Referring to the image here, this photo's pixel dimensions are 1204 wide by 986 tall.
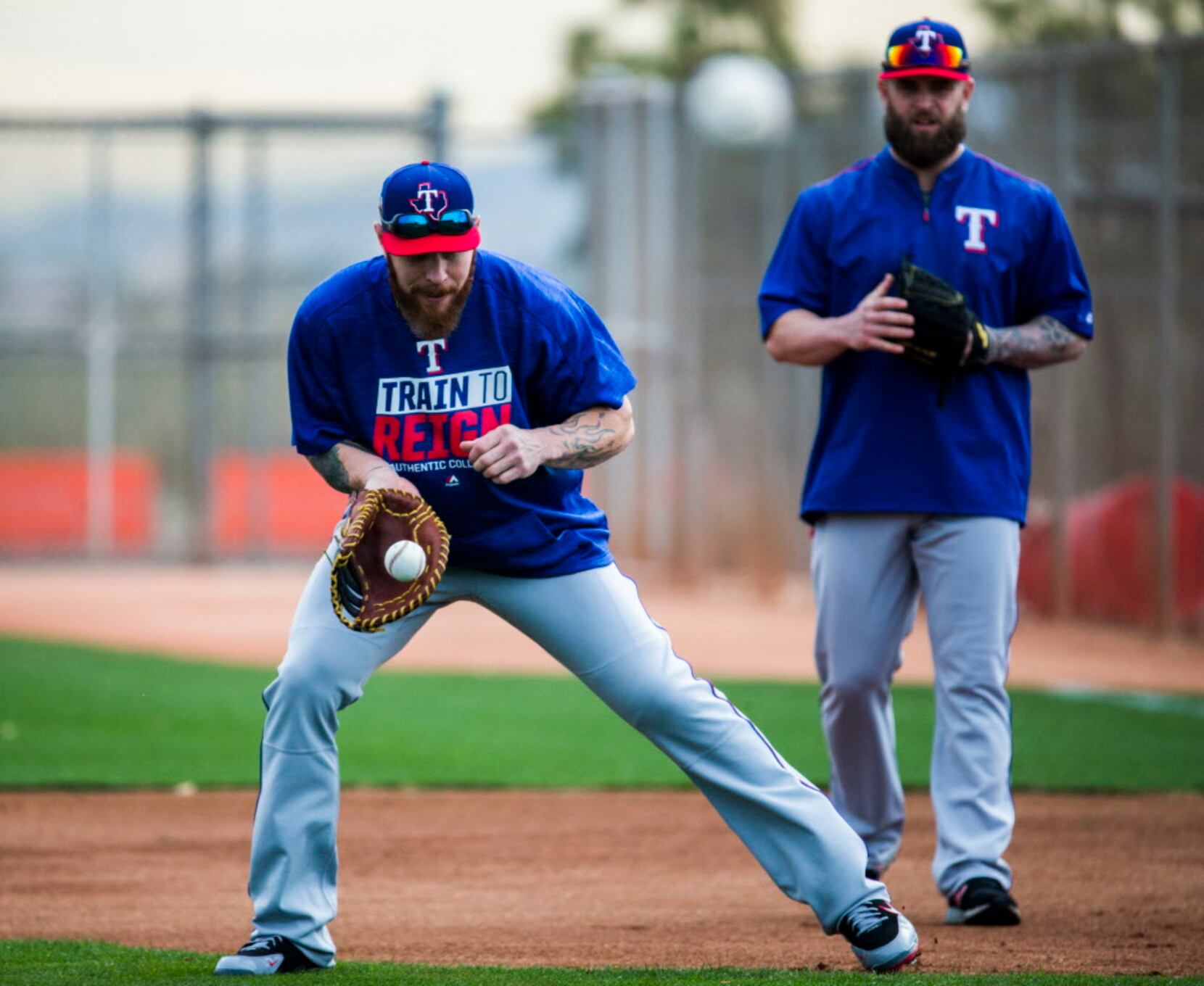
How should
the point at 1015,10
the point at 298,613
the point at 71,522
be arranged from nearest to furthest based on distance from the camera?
the point at 298,613
the point at 71,522
the point at 1015,10

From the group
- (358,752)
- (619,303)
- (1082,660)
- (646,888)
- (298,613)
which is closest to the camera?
(298,613)

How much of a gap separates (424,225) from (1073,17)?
26155 mm

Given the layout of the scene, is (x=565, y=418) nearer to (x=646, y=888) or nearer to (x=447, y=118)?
(x=646, y=888)

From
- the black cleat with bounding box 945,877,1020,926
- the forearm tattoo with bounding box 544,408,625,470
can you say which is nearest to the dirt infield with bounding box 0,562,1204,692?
the black cleat with bounding box 945,877,1020,926

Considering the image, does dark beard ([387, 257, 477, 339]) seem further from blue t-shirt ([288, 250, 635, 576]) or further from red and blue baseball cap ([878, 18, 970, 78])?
red and blue baseball cap ([878, 18, 970, 78])

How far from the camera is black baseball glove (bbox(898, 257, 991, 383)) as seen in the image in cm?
483

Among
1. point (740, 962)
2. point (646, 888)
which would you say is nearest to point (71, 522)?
point (646, 888)

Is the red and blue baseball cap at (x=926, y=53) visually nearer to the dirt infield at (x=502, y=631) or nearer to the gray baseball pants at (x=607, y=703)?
the gray baseball pants at (x=607, y=703)

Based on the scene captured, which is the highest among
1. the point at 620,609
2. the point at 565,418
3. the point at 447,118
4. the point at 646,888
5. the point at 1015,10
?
the point at 1015,10

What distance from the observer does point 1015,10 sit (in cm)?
2925

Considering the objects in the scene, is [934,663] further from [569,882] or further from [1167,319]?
[1167,319]

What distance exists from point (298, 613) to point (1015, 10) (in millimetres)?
27509

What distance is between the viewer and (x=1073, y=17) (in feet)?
91.6

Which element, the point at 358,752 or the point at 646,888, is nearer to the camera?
the point at 646,888
